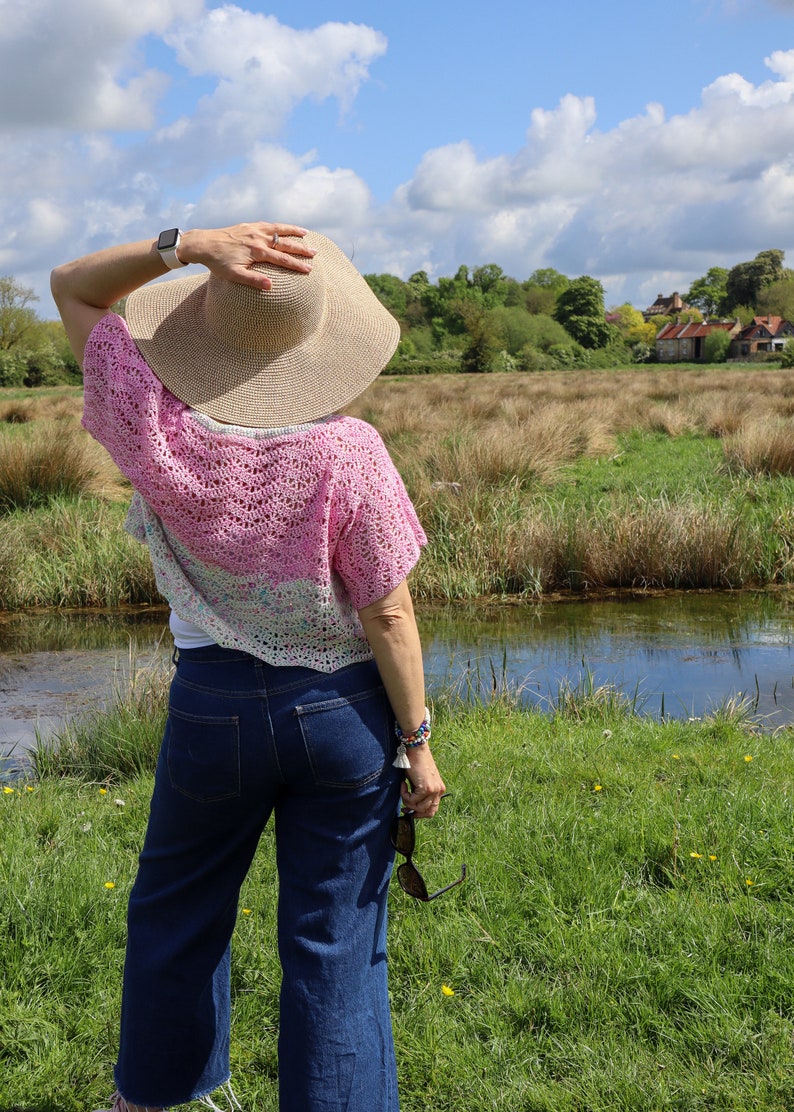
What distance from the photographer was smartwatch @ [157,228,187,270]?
Result: 1.82 m

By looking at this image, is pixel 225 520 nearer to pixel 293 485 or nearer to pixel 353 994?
pixel 293 485

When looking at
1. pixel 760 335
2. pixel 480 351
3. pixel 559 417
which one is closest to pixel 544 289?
pixel 760 335

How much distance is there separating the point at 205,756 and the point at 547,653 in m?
5.82

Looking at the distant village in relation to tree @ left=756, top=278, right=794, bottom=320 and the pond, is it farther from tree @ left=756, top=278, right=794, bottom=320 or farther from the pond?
the pond

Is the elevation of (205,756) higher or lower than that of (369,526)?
lower

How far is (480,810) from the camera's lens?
12.8 ft

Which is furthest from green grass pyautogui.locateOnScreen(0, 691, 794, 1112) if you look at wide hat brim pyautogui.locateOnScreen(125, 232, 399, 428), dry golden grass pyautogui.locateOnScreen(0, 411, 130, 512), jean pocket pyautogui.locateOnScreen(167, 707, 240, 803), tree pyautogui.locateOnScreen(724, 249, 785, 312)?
tree pyautogui.locateOnScreen(724, 249, 785, 312)

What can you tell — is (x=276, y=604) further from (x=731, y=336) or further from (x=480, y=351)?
(x=731, y=336)

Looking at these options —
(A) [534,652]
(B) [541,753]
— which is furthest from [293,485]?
(A) [534,652]

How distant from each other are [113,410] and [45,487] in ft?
33.7

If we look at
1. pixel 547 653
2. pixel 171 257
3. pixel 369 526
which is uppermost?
pixel 171 257

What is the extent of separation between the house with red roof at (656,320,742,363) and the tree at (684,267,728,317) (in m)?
34.2

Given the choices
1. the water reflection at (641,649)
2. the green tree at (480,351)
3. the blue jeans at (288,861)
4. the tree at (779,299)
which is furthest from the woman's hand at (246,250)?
the tree at (779,299)

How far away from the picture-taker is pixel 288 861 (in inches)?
77.6
